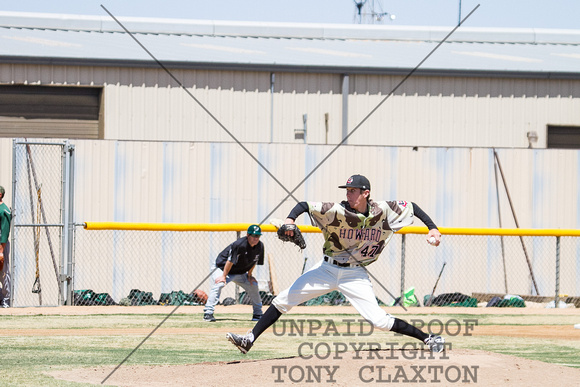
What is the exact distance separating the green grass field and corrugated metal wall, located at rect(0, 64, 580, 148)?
7.50 metres

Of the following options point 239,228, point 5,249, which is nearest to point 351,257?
point 239,228

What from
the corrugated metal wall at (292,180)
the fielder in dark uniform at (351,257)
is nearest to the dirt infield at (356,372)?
the fielder in dark uniform at (351,257)

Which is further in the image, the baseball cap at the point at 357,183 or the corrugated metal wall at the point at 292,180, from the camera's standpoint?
the corrugated metal wall at the point at 292,180

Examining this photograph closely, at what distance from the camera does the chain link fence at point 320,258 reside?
16.1 metres

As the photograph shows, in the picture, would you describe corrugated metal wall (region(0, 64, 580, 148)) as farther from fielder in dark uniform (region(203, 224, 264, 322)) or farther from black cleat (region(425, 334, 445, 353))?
black cleat (region(425, 334, 445, 353))

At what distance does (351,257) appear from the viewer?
808 cm

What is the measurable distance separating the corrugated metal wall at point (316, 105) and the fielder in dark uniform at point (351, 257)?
12245mm

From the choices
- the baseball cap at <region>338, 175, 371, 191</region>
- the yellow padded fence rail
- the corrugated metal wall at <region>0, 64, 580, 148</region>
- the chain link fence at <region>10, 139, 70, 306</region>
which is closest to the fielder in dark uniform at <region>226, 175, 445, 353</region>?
the baseball cap at <region>338, 175, 371, 191</region>

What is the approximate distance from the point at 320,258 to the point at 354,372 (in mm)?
9243

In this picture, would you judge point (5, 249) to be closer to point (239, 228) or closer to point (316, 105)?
point (239, 228)

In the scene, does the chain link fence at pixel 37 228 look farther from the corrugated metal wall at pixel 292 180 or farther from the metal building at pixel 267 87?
the metal building at pixel 267 87

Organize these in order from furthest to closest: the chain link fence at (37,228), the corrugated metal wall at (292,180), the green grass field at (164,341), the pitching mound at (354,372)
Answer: the corrugated metal wall at (292,180), the chain link fence at (37,228), the green grass field at (164,341), the pitching mound at (354,372)

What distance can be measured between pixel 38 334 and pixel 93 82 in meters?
10.3

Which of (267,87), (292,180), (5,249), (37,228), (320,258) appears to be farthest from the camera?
(267,87)
